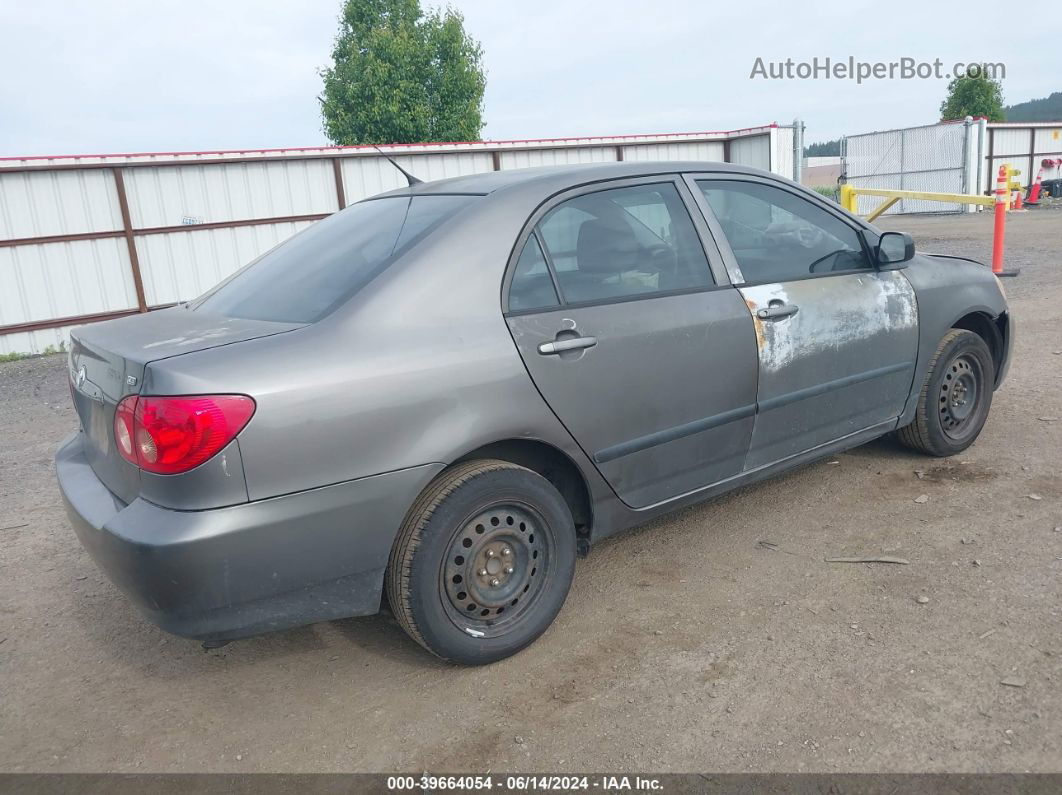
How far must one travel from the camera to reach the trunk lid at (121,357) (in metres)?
2.50

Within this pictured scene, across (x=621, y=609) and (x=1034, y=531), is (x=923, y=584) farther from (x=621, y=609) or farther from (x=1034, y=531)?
Result: (x=621, y=609)

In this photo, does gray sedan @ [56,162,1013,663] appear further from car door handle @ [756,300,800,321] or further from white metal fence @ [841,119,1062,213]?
white metal fence @ [841,119,1062,213]

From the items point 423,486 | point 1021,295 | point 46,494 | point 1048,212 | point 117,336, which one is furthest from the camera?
point 1048,212

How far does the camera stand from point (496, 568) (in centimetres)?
283

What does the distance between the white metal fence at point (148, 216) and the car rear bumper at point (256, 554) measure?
1078cm

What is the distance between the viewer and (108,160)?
39.3 feet

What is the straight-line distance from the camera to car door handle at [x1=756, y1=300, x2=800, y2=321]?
340 cm

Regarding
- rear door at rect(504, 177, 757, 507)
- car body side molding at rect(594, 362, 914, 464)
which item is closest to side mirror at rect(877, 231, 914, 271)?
car body side molding at rect(594, 362, 914, 464)

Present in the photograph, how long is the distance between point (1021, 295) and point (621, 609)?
8781 millimetres

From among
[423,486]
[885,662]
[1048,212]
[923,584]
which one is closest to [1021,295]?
[923,584]

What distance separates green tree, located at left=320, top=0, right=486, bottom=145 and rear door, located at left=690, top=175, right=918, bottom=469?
31187 millimetres

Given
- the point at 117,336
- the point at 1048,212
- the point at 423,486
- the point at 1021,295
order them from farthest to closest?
1. the point at 1048,212
2. the point at 1021,295
3. the point at 117,336
4. the point at 423,486

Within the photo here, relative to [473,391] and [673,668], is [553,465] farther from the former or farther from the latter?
[673,668]

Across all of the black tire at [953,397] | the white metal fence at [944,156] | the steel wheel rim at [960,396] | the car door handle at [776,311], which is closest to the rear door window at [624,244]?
the car door handle at [776,311]
